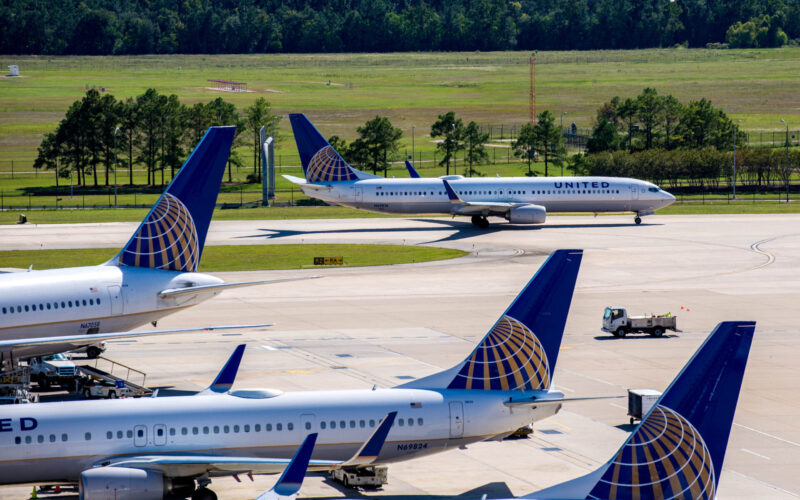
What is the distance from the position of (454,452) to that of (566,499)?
47.4 feet

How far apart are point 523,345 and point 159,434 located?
391 inches

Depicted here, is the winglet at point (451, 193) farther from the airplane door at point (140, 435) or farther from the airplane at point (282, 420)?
the airplane door at point (140, 435)

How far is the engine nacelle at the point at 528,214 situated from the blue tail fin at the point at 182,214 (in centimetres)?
6148

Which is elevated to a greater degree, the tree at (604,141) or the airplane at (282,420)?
the tree at (604,141)

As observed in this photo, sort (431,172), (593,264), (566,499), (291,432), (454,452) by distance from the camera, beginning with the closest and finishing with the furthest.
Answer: (566,499), (291,432), (454,452), (593,264), (431,172)

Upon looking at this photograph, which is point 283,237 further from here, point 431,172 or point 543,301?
point 431,172

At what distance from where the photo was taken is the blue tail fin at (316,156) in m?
103

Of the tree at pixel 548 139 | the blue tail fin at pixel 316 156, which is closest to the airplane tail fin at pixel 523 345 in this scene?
the blue tail fin at pixel 316 156

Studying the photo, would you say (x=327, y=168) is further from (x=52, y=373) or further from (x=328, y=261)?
(x=52, y=373)

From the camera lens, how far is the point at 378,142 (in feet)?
563

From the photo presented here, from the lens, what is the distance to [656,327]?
55.3 meters

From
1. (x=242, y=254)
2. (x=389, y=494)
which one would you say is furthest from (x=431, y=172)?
(x=389, y=494)

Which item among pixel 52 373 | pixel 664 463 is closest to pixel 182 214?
pixel 52 373

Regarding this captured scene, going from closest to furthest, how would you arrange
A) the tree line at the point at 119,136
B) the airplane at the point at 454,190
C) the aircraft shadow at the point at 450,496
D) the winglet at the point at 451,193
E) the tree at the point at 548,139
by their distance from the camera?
1. the aircraft shadow at the point at 450,496
2. the winglet at the point at 451,193
3. the airplane at the point at 454,190
4. the tree line at the point at 119,136
5. the tree at the point at 548,139
